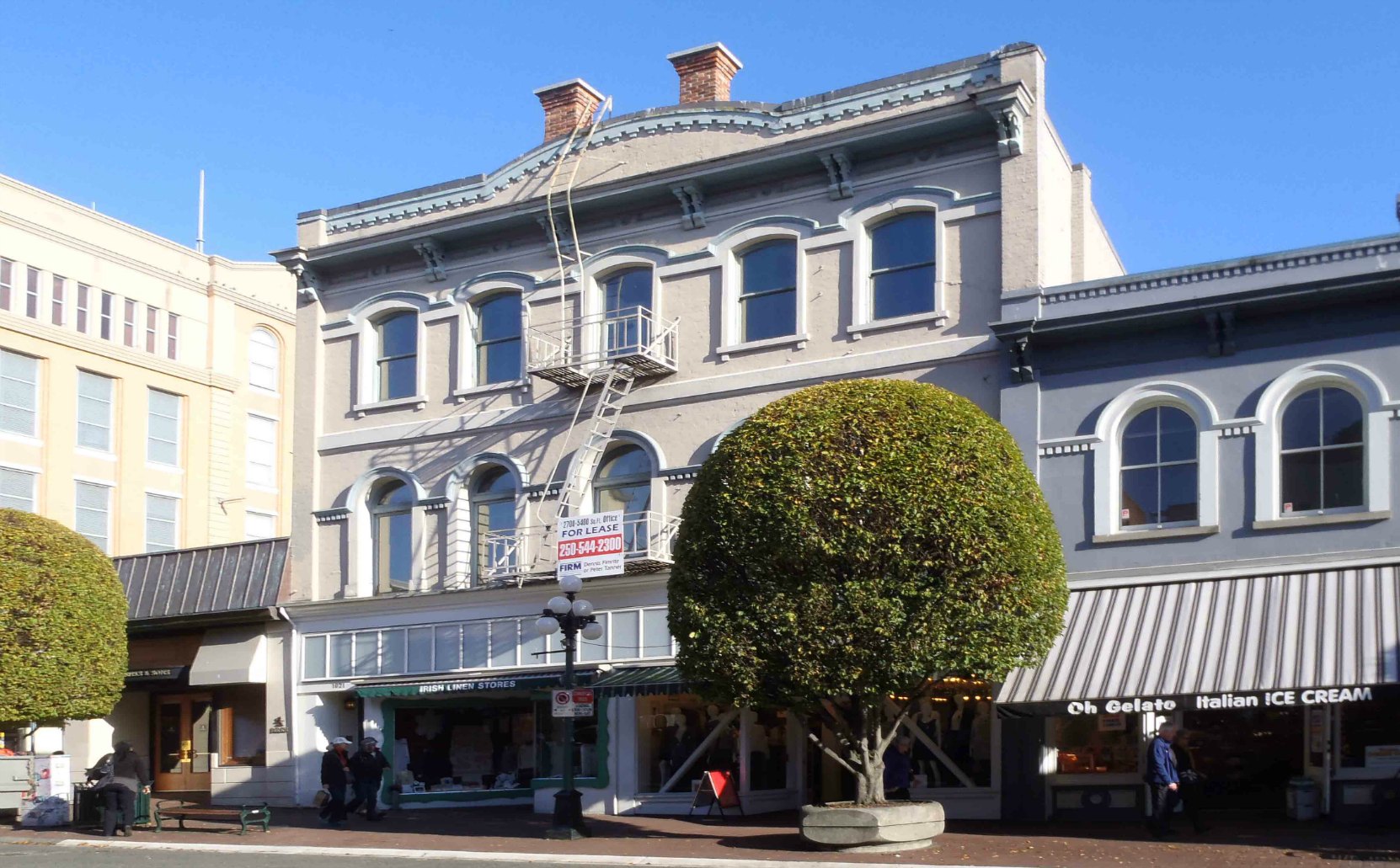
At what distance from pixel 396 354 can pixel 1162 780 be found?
1583cm

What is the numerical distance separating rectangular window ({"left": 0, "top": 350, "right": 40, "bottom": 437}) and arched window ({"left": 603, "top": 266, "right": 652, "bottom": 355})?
19589mm

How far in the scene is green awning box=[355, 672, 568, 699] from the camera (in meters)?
24.8

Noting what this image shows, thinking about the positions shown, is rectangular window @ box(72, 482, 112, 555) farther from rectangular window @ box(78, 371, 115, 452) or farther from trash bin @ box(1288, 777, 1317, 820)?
trash bin @ box(1288, 777, 1317, 820)

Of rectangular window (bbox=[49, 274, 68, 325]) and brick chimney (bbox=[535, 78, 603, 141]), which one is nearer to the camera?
brick chimney (bbox=[535, 78, 603, 141])

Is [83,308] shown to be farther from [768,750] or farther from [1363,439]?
[1363,439]

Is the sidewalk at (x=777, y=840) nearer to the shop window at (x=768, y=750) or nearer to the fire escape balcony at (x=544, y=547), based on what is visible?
the shop window at (x=768, y=750)

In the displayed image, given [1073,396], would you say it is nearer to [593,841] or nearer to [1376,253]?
[1376,253]

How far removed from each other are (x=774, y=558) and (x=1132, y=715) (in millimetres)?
6303

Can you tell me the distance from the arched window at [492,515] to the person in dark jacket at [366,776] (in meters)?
3.50

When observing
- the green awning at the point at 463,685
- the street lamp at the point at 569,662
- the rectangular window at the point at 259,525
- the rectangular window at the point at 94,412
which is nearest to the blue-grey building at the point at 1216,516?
the street lamp at the point at 569,662

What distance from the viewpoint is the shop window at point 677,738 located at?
24094mm

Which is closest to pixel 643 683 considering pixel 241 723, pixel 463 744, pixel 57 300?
pixel 463 744

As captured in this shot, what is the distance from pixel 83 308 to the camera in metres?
40.7

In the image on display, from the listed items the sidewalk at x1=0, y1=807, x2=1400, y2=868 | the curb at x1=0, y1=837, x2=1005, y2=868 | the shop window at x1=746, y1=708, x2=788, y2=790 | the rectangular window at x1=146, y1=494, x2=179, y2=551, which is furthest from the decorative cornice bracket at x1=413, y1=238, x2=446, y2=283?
the rectangular window at x1=146, y1=494, x2=179, y2=551
